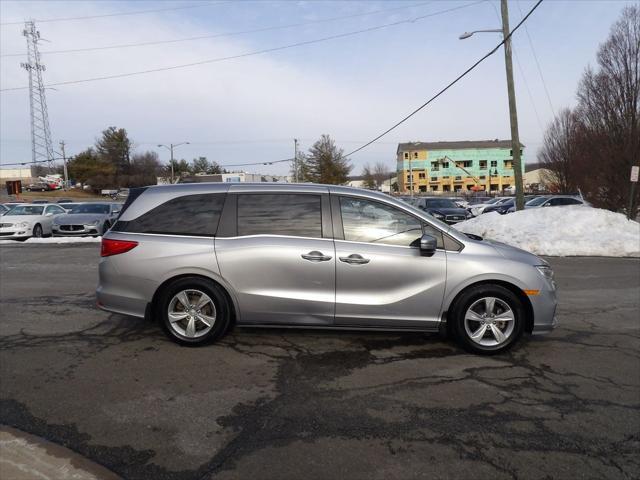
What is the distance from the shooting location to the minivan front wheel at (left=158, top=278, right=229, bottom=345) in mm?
4895

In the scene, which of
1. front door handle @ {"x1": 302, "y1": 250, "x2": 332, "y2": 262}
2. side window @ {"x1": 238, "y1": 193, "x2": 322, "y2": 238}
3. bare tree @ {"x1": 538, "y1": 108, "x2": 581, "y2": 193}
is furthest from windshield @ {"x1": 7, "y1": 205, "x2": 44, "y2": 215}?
bare tree @ {"x1": 538, "y1": 108, "x2": 581, "y2": 193}

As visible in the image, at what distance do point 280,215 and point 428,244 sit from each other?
1596 mm

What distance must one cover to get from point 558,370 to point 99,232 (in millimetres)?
17218

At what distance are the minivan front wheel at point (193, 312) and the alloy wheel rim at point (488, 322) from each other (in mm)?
2563

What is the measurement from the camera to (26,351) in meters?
4.92

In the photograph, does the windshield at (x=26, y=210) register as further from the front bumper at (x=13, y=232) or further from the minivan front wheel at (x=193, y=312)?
the minivan front wheel at (x=193, y=312)

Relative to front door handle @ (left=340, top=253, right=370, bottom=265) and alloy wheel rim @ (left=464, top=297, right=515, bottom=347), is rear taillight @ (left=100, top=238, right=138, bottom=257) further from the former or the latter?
alloy wheel rim @ (left=464, top=297, right=515, bottom=347)

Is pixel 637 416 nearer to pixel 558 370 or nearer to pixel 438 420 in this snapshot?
pixel 558 370

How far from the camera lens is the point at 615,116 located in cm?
1839

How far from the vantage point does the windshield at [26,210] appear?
18995mm

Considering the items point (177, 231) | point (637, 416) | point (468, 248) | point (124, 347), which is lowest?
point (637, 416)

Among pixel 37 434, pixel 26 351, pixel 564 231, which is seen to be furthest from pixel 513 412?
pixel 564 231

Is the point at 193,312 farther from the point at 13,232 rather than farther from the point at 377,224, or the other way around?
the point at 13,232

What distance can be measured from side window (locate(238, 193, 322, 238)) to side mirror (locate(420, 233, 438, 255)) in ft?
3.50
